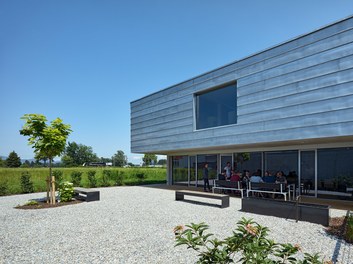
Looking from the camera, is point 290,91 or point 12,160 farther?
point 12,160

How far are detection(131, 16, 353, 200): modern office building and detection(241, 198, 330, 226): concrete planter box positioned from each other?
309cm

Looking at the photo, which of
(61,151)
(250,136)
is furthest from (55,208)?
(250,136)

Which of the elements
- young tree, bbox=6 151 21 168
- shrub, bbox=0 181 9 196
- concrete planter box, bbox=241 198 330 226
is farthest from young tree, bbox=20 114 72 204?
young tree, bbox=6 151 21 168

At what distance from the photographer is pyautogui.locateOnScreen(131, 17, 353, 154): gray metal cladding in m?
8.83

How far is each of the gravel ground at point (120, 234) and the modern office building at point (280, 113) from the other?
317 cm

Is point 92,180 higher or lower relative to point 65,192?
lower

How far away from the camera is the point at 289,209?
7938 mm

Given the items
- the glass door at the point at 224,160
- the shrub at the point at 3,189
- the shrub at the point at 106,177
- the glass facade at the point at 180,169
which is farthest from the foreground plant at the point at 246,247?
the shrub at the point at 106,177

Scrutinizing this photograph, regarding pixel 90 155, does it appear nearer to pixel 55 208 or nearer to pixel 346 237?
pixel 55 208

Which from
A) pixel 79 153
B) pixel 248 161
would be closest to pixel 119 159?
pixel 79 153

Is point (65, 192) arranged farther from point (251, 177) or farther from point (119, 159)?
point (119, 159)

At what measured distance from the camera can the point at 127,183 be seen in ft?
79.4

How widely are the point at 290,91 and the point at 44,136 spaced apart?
1084 cm

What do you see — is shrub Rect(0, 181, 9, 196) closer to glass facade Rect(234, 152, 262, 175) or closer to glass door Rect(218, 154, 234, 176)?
glass door Rect(218, 154, 234, 176)
